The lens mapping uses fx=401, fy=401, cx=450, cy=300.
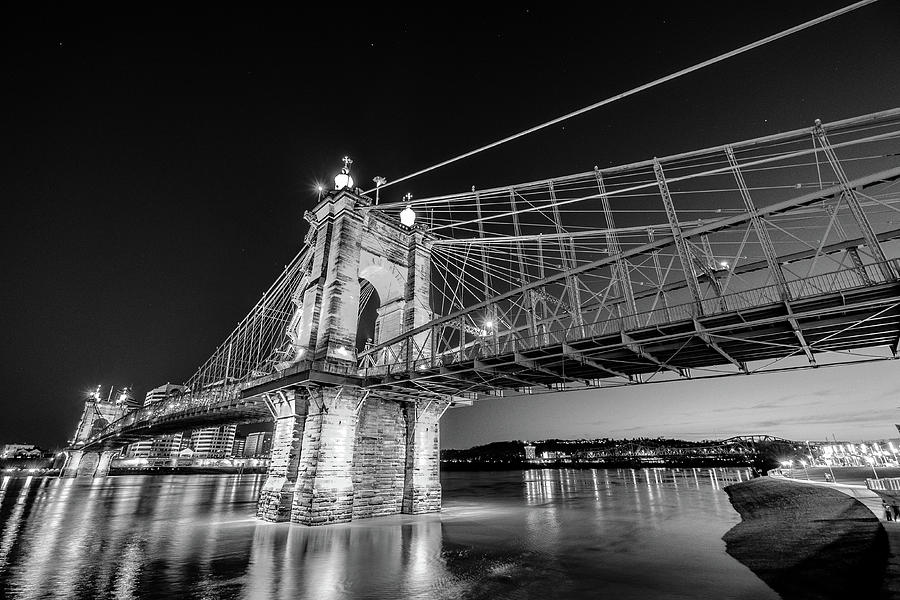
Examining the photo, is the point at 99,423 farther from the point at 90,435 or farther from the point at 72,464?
the point at 72,464

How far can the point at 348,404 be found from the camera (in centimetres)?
2217

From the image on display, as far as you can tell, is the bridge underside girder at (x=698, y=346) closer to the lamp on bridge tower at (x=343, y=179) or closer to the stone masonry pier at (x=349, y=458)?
the stone masonry pier at (x=349, y=458)

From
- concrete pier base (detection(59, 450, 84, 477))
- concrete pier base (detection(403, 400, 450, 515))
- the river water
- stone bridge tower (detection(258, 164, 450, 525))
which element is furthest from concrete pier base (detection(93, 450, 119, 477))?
concrete pier base (detection(403, 400, 450, 515))

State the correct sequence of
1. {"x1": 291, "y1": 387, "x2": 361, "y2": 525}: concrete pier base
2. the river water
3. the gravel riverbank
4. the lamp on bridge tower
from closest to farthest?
1. the river water
2. the gravel riverbank
3. {"x1": 291, "y1": 387, "x2": 361, "y2": 525}: concrete pier base
4. the lamp on bridge tower

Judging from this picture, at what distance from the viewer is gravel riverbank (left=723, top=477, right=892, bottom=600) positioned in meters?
11.7

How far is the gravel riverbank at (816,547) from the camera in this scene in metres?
11.7

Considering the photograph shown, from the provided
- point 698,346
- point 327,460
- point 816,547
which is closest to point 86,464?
point 327,460

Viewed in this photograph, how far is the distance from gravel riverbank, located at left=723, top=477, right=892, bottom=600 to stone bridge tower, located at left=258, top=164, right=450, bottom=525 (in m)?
16.7

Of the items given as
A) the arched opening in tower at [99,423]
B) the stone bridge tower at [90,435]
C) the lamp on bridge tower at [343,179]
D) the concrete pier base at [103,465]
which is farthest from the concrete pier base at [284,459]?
the arched opening in tower at [99,423]

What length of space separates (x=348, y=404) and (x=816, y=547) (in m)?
21.6

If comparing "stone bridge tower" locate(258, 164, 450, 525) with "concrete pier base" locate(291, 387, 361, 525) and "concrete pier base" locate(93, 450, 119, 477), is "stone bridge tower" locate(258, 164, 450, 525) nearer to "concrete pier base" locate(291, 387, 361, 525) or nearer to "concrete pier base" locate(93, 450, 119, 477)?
"concrete pier base" locate(291, 387, 361, 525)

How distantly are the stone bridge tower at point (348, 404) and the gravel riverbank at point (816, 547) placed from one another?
656 inches

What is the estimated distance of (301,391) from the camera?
22156mm

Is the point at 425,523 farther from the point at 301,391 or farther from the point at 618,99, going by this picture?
the point at 618,99
